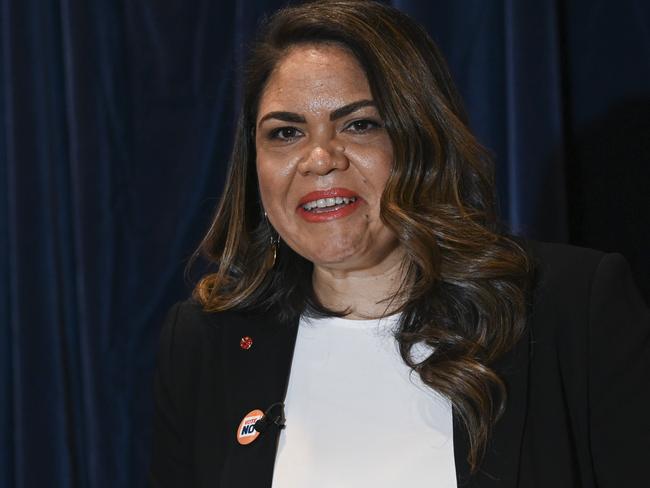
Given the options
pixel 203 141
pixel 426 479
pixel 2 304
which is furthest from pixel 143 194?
pixel 426 479

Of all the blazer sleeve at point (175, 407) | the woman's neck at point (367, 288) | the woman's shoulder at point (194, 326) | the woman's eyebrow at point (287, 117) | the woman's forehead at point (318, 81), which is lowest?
the blazer sleeve at point (175, 407)

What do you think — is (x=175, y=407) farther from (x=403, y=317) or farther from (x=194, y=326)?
(x=403, y=317)

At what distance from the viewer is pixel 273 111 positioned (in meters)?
1.65

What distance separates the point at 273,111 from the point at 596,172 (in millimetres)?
868

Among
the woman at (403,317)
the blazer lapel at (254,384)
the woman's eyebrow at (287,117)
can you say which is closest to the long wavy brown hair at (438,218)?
the woman at (403,317)

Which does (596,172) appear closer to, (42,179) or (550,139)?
(550,139)

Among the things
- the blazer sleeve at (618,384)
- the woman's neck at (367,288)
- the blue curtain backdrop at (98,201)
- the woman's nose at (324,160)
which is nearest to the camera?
the blazer sleeve at (618,384)

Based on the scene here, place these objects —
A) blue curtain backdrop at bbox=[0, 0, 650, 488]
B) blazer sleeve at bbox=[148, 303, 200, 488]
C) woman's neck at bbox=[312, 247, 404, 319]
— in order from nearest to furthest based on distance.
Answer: woman's neck at bbox=[312, 247, 404, 319] < blazer sleeve at bbox=[148, 303, 200, 488] < blue curtain backdrop at bbox=[0, 0, 650, 488]

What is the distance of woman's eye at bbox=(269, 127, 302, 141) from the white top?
0.34m

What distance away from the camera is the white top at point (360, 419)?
1.53m

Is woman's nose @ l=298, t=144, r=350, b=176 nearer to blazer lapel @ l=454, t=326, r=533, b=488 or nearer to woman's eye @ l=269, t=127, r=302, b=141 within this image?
woman's eye @ l=269, t=127, r=302, b=141

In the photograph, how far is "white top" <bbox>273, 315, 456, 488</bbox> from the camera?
1533 mm

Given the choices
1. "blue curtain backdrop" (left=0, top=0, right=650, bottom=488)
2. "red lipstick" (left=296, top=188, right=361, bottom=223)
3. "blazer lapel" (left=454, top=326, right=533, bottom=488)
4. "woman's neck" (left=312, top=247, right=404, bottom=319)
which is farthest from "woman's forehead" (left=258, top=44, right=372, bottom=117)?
"blue curtain backdrop" (left=0, top=0, right=650, bottom=488)

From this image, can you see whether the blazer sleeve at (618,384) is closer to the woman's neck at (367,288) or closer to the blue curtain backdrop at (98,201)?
the woman's neck at (367,288)
